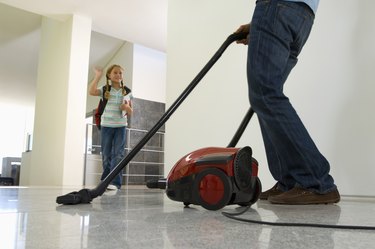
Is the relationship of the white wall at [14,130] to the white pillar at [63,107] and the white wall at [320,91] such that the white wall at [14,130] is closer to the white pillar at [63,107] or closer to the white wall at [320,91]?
the white pillar at [63,107]

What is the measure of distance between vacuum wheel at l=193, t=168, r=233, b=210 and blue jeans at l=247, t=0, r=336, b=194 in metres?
0.37

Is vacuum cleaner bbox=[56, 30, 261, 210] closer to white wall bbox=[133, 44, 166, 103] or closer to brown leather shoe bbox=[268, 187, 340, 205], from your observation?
brown leather shoe bbox=[268, 187, 340, 205]

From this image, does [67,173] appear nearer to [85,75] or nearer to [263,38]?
[85,75]

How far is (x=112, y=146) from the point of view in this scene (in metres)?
3.04

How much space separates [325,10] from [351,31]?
24cm

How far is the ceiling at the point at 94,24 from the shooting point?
4.93m

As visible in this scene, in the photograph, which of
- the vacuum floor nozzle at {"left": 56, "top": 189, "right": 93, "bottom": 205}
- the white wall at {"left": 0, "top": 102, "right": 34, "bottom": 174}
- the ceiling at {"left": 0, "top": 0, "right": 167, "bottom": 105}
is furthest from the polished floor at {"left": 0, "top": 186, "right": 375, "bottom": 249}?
the white wall at {"left": 0, "top": 102, "right": 34, "bottom": 174}

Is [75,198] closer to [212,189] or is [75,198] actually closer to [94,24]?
[212,189]

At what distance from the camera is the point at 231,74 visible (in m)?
2.76

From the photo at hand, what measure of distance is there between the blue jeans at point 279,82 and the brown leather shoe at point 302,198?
2cm

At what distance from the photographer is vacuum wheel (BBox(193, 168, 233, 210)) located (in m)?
0.94

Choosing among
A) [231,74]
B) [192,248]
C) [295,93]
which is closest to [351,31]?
[295,93]

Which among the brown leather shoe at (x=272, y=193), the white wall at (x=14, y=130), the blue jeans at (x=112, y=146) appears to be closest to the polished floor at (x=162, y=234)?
the brown leather shoe at (x=272, y=193)

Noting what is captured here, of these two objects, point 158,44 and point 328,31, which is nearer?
point 328,31
